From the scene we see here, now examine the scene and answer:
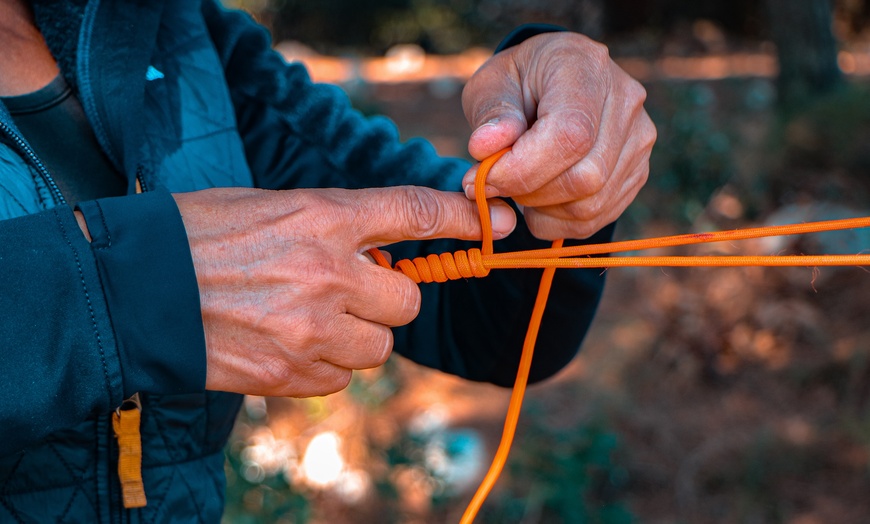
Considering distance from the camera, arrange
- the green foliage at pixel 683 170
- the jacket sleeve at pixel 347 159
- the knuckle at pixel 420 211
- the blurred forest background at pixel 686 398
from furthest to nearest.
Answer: the green foliage at pixel 683 170 → the blurred forest background at pixel 686 398 → the jacket sleeve at pixel 347 159 → the knuckle at pixel 420 211

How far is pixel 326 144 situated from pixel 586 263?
498 millimetres

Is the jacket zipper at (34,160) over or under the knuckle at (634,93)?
over

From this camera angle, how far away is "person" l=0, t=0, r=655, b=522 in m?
0.84

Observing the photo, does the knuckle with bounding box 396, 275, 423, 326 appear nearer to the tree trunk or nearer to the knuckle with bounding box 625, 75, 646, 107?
the knuckle with bounding box 625, 75, 646, 107

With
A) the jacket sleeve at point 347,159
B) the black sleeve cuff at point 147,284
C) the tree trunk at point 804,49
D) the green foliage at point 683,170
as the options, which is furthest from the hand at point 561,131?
the tree trunk at point 804,49

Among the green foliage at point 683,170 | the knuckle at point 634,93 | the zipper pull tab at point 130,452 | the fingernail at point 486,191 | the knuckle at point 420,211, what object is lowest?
the green foliage at point 683,170

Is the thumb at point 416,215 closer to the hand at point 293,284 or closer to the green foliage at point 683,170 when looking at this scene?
the hand at point 293,284

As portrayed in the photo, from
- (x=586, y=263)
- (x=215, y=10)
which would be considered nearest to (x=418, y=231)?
(x=586, y=263)

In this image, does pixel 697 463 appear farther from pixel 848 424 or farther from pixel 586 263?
pixel 586 263

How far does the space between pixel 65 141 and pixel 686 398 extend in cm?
275

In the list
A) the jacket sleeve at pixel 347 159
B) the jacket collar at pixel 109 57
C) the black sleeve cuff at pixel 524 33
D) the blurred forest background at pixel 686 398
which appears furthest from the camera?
the blurred forest background at pixel 686 398

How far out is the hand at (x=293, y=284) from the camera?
90 cm

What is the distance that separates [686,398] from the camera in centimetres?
331

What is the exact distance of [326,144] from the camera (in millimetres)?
1373
